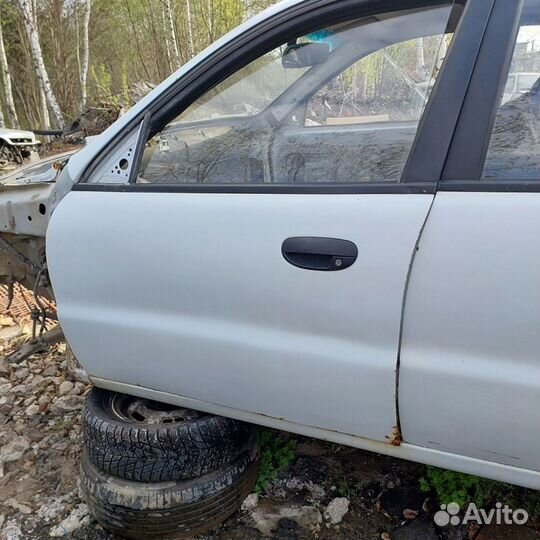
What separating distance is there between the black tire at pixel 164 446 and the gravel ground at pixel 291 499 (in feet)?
0.98

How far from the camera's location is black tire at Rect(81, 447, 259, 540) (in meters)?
1.80

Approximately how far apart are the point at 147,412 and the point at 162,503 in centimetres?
38

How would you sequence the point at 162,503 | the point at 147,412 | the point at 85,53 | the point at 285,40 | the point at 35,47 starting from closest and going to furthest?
the point at 285,40 < the point at 162,503 < the point at 147,412 < the point at 35,47 < the point at 85,53

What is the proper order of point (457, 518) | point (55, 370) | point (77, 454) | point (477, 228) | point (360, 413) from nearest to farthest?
1. point (477, 228)
2. point (360, 413)
3. point (457, 518)
4. point (77, 454)
5. point (55, 370)

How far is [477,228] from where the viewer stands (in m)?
1.24

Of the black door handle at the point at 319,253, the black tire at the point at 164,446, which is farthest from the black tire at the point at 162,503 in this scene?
the black door handle at the point at 319,253

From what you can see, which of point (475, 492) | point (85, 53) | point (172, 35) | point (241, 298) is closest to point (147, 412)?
point (241, 298)

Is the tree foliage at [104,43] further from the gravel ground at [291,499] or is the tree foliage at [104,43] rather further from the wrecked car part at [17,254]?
the gravel ground at [291,499]

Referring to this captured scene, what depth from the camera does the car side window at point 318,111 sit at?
1505 millimetres

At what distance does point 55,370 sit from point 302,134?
2.43 metres

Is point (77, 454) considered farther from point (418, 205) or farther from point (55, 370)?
point (418, 205)

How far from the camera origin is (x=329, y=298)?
1.39 metres

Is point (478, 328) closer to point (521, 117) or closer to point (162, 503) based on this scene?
point (521, 117)

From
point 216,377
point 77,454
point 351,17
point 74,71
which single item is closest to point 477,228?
point 351,17
